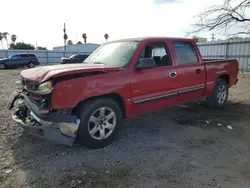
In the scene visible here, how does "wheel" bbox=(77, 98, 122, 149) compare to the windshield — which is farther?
the windshield

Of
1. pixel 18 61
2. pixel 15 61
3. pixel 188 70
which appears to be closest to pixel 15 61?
pixel 15 61

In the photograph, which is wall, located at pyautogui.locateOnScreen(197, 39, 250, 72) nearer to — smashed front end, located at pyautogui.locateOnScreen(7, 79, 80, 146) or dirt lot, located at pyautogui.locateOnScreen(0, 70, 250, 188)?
dirt lot, located at pyautogui.locateOnScreen(0, 70, 250, 188)

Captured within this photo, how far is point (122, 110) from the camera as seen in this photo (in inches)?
168

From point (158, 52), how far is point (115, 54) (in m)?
1.15

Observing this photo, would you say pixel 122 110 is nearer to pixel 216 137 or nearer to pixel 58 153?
pixel 58 153

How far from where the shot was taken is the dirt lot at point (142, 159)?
2.98 m

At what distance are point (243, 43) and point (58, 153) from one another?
17387 millimetres

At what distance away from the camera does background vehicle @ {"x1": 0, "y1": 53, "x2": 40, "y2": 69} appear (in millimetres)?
24117

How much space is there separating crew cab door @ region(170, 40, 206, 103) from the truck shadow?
64 centimetres

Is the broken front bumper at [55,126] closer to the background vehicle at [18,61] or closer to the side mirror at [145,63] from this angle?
the side mirror at [145,63]

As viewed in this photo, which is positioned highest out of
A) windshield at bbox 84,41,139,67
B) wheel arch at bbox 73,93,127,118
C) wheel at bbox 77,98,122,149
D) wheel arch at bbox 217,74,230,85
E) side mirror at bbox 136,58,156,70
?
windshield at bbox 84,41,139,67

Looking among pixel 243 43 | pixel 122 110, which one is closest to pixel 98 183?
pixel 122 110

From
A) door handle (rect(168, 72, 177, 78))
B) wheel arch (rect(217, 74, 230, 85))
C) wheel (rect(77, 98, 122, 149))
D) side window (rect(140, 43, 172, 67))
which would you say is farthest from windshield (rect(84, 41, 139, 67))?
wheel arch (rect(217, 74, 230, 85))

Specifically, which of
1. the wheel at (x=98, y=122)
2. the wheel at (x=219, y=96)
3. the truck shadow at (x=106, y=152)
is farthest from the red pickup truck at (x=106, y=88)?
the wheel at (x=219, y=96)
